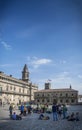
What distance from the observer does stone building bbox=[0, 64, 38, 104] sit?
183ft

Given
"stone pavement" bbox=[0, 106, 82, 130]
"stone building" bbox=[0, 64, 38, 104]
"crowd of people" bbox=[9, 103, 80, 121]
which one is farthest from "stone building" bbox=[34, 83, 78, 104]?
"stone pavement" bbox=[0, 106, 82, 130]

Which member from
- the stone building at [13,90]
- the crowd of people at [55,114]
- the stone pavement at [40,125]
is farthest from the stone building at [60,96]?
the stone pavement at [40,125]

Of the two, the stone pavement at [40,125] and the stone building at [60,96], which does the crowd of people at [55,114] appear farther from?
the stone building at [60,96]

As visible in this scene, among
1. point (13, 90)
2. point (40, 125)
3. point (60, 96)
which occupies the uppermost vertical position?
point (13, 90)

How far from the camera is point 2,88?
5566 cm

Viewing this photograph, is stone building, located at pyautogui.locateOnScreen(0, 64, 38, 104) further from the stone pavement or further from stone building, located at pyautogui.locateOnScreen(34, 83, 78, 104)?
the stone pavement

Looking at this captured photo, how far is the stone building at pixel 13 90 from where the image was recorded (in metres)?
55.7

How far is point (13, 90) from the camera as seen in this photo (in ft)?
205

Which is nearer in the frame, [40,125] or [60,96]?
[40,125]

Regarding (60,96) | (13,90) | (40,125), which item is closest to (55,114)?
(40,125)

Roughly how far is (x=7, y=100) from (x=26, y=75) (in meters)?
28.7

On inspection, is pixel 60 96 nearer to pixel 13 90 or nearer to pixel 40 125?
pixel 13 90

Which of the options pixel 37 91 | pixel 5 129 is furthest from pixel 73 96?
pixel 5 129

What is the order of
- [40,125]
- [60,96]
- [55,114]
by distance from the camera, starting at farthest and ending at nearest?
[60,96]
[55,114]
[40,125]
